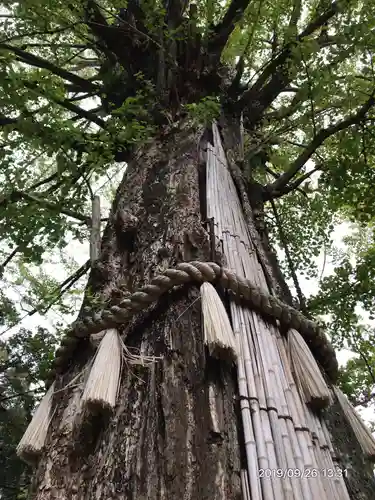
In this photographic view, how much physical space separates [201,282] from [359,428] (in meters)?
0.73

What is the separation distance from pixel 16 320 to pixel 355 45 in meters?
3.50

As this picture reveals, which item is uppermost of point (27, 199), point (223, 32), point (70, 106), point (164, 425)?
point (223, 32)

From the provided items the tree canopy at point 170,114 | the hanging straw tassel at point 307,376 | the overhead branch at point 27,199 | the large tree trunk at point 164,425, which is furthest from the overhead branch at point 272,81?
the hanging straw tassel at point 307,376

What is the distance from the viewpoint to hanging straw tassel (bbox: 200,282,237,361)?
1.26 m

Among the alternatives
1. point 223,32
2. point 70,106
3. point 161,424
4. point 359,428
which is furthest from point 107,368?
point 223,32

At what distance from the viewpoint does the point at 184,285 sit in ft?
5.17

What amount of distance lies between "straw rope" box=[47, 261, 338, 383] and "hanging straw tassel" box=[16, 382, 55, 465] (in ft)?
0.67

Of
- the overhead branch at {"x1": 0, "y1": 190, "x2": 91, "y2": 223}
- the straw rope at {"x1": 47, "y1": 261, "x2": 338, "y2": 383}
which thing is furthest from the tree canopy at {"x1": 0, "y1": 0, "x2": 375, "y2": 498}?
the straw rope at {"x1": 47, "y1": 261, "x2": 338, "y2": 383}

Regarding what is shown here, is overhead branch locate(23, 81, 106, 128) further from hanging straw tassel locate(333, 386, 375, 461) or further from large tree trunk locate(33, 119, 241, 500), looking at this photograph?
hanging straw tassel locate(333, 386, 375, 461)

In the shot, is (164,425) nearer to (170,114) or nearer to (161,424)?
(161,424)

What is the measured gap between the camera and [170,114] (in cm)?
311

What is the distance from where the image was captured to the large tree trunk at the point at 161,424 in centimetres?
108

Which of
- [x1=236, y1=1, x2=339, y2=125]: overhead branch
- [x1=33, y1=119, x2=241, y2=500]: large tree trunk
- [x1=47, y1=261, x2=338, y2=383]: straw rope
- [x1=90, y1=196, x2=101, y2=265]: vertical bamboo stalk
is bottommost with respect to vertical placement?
[x1=33, y1=119, x2=241, y2=500]: large tree trunk
